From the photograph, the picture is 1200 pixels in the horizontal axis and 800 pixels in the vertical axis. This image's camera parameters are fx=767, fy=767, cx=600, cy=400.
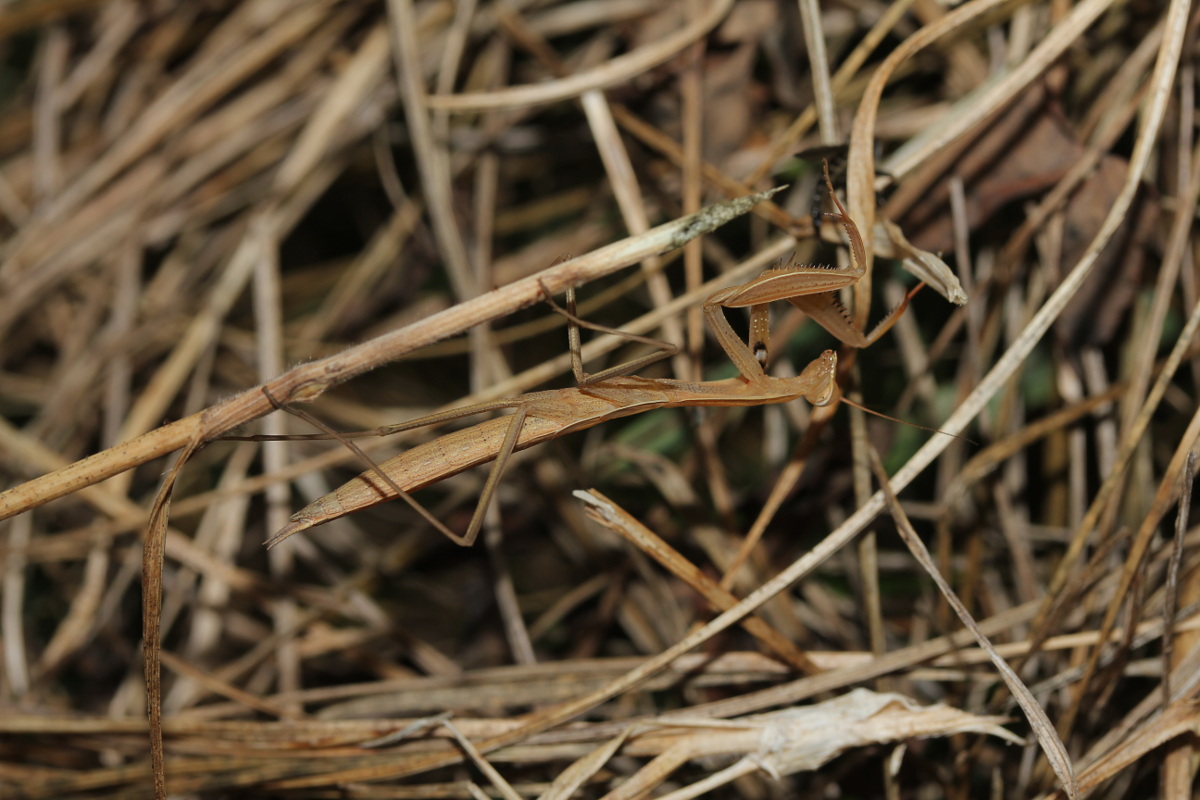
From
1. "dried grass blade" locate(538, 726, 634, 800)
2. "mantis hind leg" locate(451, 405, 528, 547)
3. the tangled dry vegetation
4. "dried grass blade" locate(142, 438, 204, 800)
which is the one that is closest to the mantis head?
the tangled dry vegetation

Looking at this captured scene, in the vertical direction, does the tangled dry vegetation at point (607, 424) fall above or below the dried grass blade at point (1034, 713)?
above

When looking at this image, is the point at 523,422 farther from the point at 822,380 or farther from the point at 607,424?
the point at 607,424

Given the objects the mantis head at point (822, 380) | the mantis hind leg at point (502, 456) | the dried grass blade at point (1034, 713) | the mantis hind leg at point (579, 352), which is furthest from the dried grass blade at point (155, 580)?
the dried grass blade at point (1034, 713)

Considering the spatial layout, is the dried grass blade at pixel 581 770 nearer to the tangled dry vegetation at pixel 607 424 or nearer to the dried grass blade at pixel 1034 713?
the tangled dry vegetation at pixel 607 424

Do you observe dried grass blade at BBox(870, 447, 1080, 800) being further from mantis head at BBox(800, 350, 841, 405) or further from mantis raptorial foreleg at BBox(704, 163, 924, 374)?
mantis raptorial foreleg at BBox(704, 163, 924, 374)

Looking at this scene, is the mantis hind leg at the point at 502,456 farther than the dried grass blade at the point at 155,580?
Yes

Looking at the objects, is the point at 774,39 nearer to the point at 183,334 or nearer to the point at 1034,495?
the point at 1034,495

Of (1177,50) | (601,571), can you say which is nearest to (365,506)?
(601,571)
